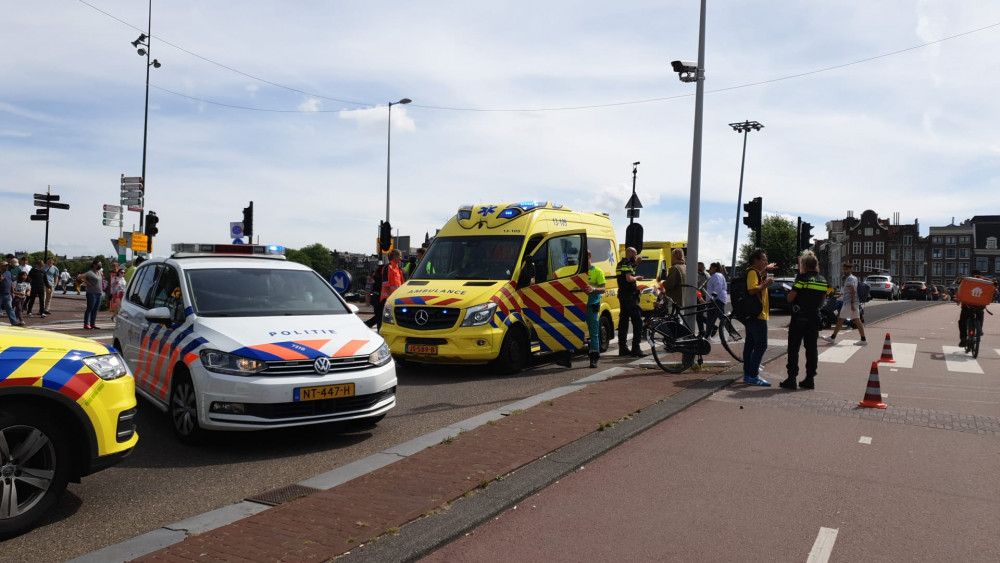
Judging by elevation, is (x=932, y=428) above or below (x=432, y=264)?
below

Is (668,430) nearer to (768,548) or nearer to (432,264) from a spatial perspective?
(768,548)

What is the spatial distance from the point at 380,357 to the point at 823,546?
3.90 metres

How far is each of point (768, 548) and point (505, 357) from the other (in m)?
6.36

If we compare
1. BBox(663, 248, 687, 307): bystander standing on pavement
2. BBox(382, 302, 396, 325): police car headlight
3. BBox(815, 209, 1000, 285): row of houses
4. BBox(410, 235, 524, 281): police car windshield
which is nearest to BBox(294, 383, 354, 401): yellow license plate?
BBox(382, 302, 396, 325): police car headlight

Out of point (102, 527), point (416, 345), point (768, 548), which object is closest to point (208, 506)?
point (102, 527)

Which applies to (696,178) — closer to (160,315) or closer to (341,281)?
(341,281)

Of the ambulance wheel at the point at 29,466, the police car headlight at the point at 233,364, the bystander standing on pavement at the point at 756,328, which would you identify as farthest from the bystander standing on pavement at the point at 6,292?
the bystander standing on pavement at the point at 756,328

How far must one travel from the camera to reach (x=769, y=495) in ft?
16.3

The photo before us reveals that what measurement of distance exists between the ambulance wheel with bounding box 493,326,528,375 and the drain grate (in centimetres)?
540

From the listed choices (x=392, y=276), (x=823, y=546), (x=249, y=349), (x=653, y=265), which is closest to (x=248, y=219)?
(x=392, y=276)

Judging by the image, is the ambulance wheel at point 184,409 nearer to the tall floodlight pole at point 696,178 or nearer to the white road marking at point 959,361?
the tall floodlight pole at point 696,178

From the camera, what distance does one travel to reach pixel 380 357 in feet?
21.6

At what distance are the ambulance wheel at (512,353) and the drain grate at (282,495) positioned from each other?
17.7 ft

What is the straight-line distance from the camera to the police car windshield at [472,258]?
34.8ft
